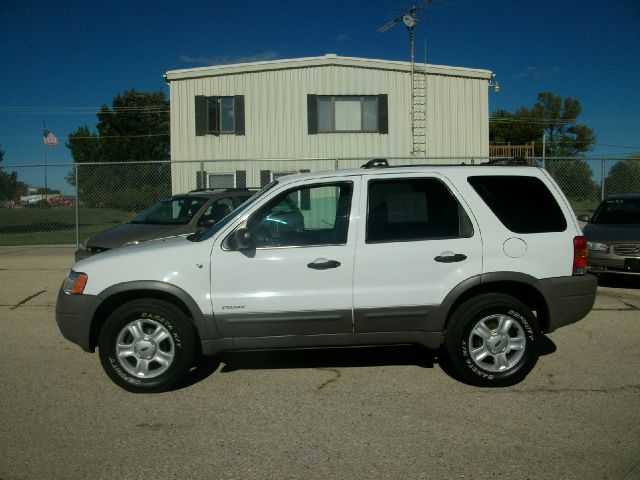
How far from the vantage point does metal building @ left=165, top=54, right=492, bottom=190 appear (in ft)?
69.3

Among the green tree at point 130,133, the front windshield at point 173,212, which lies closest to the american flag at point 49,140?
the green tree at point 130,133

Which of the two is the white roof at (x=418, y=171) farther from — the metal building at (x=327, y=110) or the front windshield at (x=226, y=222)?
the metal building at (x=327, y=110)

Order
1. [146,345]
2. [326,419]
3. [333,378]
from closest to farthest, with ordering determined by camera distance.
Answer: [326,419] → [146,345] → [333,378]

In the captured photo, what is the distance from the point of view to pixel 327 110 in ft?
70.1

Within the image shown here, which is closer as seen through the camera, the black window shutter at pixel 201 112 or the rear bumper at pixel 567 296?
the rear bumper at pixel 567 296

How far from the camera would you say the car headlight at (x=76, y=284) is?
195 inches

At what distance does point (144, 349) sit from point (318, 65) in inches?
695

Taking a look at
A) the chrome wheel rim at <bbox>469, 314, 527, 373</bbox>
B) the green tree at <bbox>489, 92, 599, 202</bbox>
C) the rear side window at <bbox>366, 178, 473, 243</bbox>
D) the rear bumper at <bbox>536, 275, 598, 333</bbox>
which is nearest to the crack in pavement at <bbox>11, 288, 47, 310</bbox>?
the rear side window at <bbox>366, 178, 473, 243</bbox>

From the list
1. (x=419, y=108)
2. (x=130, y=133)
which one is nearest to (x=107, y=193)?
(x=419, y=108)

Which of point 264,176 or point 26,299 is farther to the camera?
point 264,176

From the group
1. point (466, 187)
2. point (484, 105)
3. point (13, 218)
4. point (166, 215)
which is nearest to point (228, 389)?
point (466, 187)

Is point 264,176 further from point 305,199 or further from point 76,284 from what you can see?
point 76,284

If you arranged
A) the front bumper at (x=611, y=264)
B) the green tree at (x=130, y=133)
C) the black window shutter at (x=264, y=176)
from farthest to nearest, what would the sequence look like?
the green tree at (x=130, y=133)
the black window shutter at (x=264, y=176)
the front bumper at (x=611, y=264)

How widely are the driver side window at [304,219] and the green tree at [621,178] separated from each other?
12.3 m
